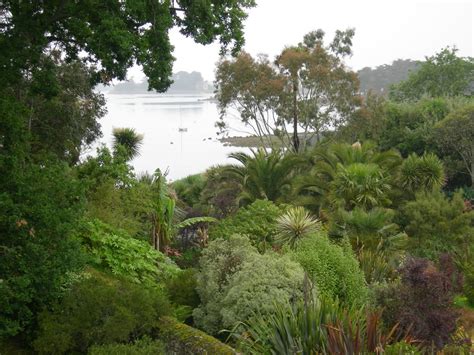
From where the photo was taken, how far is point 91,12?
1010 cm

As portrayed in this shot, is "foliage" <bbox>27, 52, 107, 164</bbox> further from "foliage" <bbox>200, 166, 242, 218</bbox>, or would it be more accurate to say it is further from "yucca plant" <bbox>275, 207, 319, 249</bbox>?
"yucca plant" <bbox>275, 207, 319, 249</bbox>

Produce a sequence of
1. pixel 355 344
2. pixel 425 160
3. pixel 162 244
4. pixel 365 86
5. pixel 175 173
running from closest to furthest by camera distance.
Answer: pixel 355 344 < pixel 162 244 < pixel 425 160 < pixel 175 173 < pixel 365 86

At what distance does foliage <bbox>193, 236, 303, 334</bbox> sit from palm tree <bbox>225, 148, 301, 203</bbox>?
11.0 meters

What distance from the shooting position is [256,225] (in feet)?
48.9

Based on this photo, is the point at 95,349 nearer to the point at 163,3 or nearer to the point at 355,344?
the point at 355,344

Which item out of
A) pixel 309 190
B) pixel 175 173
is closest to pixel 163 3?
pixel 309 190

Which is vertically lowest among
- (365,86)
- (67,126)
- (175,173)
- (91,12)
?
(175,173)

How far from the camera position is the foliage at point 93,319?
7020 mm

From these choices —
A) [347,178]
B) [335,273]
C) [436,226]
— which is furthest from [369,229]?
[335,273]

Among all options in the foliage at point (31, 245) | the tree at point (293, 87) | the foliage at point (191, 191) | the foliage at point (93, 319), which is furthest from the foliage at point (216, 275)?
the tree at point (293, 87)

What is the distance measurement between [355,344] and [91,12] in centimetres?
716

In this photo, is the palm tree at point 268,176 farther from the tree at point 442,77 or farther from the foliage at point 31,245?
the tree at point 442,77

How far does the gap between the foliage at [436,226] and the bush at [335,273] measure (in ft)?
19.6

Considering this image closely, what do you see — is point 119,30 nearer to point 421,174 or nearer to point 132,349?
point 132,349
